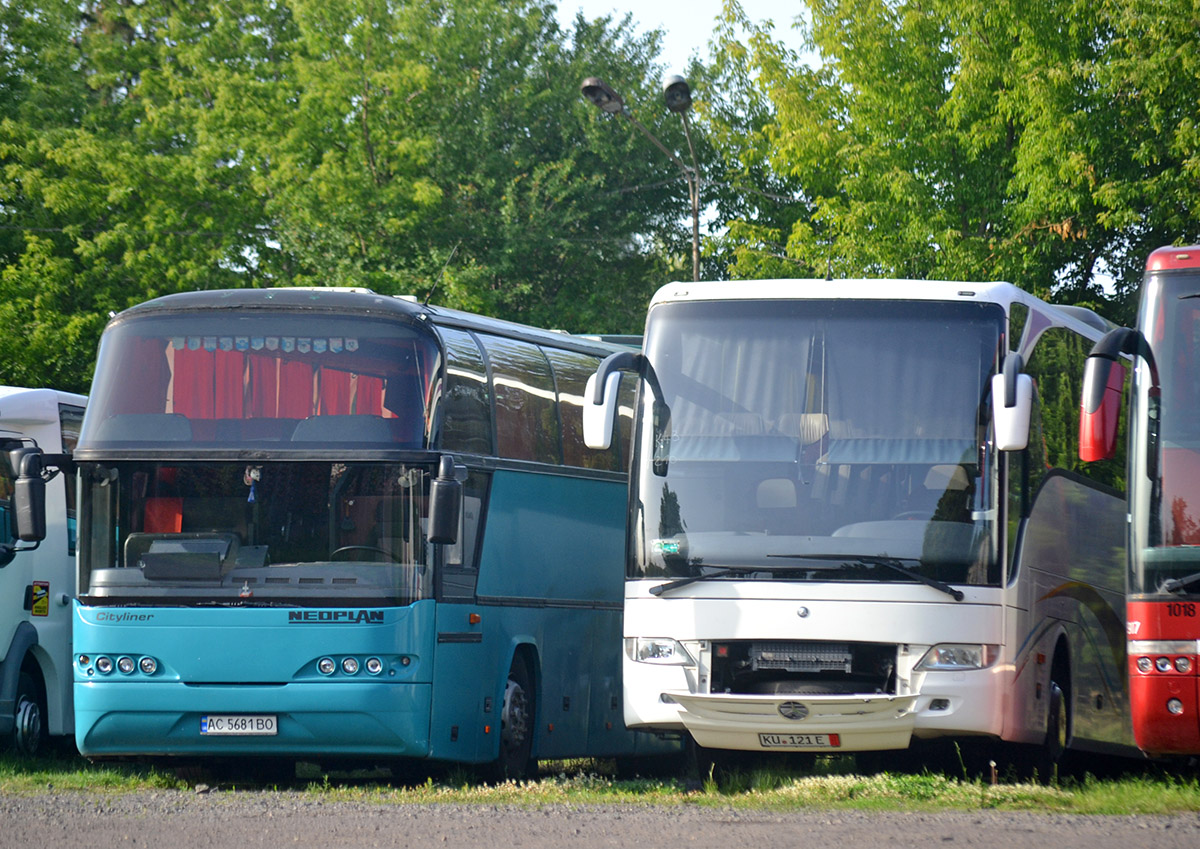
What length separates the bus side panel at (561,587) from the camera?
13.4 metres

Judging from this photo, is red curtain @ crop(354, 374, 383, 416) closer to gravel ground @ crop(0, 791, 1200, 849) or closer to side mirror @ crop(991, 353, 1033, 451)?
gravel ground @ crop(0, 791, 1200, 849)

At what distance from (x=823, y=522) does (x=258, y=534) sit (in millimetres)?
3950

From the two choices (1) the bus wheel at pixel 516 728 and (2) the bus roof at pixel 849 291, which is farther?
(1) the bus wheel at pixel 516 728

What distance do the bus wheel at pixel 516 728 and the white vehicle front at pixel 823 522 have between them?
2.06 meters

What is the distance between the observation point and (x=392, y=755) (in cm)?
1196

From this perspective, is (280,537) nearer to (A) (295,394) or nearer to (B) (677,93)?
(A) (295,394)

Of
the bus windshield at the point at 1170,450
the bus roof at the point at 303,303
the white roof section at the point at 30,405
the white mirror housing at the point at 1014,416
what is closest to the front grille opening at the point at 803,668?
the white mirror housing at the point at 1014,416

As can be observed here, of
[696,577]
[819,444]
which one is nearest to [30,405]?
[696,577]

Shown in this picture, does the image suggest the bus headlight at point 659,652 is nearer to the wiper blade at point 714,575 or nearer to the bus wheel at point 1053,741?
the wiper blade at point 714,575

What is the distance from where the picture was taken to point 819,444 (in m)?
11.4

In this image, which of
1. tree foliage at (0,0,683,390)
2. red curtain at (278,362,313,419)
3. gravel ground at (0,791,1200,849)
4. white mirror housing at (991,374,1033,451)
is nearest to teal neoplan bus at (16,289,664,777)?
red curtain at (278,362,313,419)

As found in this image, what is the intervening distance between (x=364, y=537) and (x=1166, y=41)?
50.7ft

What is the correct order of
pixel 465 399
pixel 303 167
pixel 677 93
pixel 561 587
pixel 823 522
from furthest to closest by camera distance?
pixel 303 167
pixel 677 93
pixel 561 587
pixel 465 399
pixel 823 522

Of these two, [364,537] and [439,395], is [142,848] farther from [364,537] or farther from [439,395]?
[439,395]
